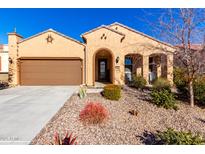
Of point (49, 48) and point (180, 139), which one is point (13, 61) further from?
point (180, 139)

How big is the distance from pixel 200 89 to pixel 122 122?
17.1 ft

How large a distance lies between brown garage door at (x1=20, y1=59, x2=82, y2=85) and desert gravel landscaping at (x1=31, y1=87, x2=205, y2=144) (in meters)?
7.63

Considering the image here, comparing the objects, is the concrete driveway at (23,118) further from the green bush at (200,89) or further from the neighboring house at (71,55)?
the neighboring house at (71,55)

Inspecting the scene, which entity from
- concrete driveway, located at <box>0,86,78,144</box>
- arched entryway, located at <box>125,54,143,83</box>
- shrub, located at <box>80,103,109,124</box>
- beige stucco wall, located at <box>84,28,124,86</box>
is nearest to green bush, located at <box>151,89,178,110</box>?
shrub, located at <box>80,103,109,124</box>

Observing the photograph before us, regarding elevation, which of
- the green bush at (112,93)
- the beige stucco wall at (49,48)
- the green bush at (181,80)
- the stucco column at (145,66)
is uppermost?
the beige stucco wall at (49,48)

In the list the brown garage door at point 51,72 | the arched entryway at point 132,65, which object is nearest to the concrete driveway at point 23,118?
the brown garage door at point 51,72

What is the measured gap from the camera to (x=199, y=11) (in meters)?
9.14

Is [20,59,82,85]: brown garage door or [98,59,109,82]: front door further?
[98,59,109,82]: front door

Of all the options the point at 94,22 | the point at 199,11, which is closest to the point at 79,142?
the point at 199,11

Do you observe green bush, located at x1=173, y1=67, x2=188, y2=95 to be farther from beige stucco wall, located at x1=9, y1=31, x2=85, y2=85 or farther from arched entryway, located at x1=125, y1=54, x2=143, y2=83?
beige stucco wall, located at x1=9, y1=31, x2=85, y2=85

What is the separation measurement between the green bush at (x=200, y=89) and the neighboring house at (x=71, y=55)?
6873 millimetres

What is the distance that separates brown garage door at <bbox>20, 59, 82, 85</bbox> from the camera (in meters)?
18.1

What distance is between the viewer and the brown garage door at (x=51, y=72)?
18062mm
